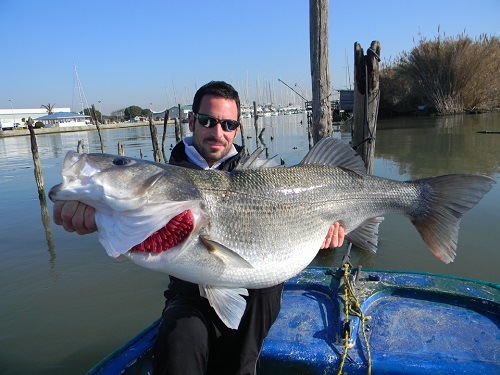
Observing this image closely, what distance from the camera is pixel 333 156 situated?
2736 mm

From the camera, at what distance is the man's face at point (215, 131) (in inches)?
115

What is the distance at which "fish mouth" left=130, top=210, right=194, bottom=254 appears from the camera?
6.55ft

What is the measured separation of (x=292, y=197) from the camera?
248 centimetres

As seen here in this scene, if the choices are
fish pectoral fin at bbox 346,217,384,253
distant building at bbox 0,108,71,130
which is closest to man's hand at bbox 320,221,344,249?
fish pectoral fin at bbox 346,217,384,253

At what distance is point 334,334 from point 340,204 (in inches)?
39.6

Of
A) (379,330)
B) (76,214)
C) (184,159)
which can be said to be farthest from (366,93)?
(76,214)

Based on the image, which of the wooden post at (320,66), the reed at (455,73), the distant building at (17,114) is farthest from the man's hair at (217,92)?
the distant building at (17,114)

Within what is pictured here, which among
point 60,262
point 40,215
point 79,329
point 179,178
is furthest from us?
point 40,215

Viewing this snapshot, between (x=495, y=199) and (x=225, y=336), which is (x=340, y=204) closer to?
(x=225, y=336)

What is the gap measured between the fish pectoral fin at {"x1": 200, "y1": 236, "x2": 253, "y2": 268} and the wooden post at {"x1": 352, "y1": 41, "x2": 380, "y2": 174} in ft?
12.4

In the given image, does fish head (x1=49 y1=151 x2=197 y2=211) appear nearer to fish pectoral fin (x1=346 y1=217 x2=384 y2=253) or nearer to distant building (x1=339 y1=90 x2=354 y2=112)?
fish pectoral fin (x1=346 y1=217 x2=384 y2=253)

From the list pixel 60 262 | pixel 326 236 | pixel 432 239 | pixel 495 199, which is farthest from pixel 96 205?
pixel 495 199

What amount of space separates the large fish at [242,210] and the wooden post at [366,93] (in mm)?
2813

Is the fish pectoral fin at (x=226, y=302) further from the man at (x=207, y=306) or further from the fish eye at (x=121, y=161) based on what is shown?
the fish eye at (x=121, y=161)
